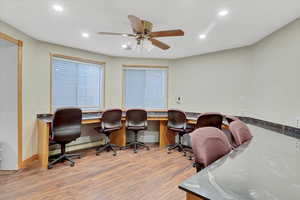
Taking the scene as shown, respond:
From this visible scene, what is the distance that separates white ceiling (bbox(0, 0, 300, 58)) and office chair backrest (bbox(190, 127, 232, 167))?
147cm

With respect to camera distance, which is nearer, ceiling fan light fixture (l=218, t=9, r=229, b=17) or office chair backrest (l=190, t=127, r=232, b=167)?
office chair backrest (l=190, t=127, r=232, b=167)

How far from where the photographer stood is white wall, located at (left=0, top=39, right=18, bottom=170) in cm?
259

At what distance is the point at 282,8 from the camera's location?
6.04ft

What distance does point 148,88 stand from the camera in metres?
4.48

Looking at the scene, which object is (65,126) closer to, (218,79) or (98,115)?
(98,115)

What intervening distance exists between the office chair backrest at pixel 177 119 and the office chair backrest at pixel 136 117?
603mm

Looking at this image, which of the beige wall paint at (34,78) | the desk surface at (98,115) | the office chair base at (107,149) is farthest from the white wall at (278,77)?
the beige wall paint at (34,78)

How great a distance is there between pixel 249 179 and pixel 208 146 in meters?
0.41

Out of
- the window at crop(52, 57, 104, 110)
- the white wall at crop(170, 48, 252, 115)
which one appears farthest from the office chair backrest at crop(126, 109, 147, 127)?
the white wall at crop(170, 48, 252, 115)

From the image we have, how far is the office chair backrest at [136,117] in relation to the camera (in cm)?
357

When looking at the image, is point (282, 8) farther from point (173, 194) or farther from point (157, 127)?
point (157, 127)

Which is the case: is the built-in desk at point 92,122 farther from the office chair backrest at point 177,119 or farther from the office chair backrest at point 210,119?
the office chair backrest at point 210,119

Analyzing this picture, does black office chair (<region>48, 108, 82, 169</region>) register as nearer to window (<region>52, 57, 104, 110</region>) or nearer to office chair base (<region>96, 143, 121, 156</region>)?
office chair base (<region>96, 143, 121, 156</region>)

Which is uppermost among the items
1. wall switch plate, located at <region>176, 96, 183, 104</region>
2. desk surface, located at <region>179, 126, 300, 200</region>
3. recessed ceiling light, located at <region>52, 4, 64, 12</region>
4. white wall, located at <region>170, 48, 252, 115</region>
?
recessed ceiling light, located at <region>52, 4, 64, 12</region>
